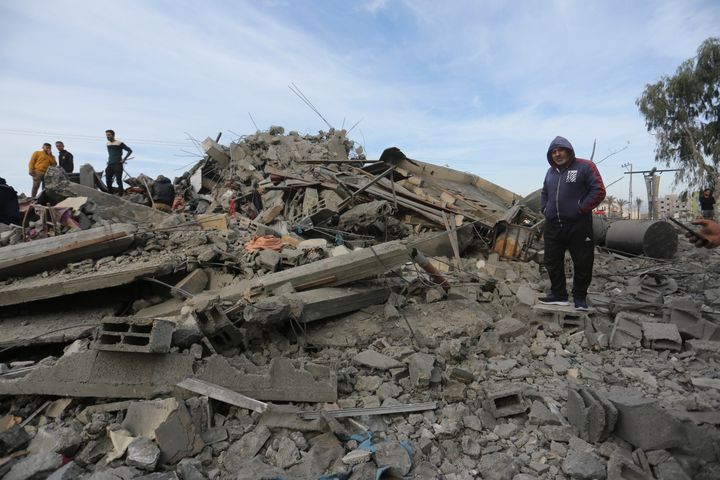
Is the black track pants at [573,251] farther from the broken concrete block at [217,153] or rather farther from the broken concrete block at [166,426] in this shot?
the broken concrete block at [217,153]

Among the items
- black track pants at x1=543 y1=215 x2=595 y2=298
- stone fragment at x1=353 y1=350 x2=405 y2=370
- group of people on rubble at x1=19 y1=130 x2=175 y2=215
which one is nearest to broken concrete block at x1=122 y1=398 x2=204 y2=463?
stone fragment at x1=353 y1=350 x2=405 y2=370

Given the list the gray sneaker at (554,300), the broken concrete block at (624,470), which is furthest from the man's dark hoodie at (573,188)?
the broken concrete block at (624,470)

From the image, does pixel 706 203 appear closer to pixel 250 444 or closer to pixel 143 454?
pixel 250 444

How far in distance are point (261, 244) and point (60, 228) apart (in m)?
3.71

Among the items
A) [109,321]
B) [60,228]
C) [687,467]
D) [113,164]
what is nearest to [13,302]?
[109,321]

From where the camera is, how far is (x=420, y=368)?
10.7 ft

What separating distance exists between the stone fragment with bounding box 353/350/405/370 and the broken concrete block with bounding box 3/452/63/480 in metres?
2.07

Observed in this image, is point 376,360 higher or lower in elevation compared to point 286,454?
higher

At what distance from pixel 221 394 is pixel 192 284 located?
185cm

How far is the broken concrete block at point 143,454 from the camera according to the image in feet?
7.84

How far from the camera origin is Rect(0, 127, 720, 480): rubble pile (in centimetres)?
245

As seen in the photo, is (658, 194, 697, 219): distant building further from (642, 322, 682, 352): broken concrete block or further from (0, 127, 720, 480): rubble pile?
(642, 322, 682, 352): broken concrete block

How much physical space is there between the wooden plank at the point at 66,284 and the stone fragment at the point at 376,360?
2283 mm

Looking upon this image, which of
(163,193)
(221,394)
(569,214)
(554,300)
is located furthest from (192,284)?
(163,193)
